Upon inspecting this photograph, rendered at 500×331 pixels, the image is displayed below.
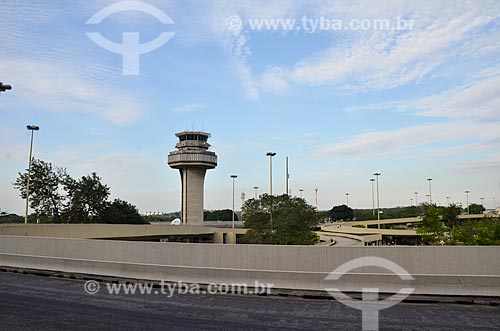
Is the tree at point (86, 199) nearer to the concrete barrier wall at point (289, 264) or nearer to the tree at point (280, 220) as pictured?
the tree at point (280, 220)

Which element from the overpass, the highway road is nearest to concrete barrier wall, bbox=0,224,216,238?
the overpass

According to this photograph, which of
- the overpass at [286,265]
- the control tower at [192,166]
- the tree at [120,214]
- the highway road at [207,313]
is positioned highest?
the control tower at [192,166]

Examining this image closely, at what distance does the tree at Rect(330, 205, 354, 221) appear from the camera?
184875 millimetres

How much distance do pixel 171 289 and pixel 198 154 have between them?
7801 cm

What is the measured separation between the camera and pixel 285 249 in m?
15.0

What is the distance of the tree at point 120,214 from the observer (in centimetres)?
7250

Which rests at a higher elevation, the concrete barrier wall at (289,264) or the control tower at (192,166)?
the control tower at (192,166)

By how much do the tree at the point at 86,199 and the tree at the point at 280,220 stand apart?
3207cm

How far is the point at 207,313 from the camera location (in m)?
11.4

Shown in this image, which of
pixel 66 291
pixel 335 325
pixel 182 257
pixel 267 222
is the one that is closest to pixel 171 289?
pixel 182 257

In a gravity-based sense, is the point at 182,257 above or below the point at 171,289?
above

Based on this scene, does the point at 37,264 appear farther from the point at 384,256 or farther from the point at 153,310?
the point at 384,256

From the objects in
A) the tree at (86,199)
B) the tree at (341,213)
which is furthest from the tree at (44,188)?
the tree at (341,213)

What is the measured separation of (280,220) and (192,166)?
5347 cm
